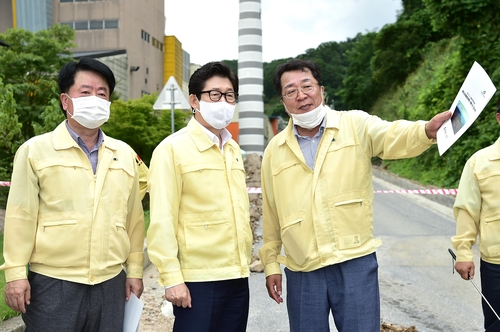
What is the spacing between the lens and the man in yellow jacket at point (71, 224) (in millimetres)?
2871

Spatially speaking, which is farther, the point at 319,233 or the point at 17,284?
the point at 319,233

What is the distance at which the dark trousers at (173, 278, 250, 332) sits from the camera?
3.04 metres

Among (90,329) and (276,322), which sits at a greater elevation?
(90,329)

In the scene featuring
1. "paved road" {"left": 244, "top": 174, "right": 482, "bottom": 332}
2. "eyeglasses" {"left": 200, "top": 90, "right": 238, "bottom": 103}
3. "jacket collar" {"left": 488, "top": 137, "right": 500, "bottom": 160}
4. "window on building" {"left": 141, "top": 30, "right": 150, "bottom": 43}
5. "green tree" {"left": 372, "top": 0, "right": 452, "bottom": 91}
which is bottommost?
"paved road" {"left": 244, "top": 174, "right": 482, "bottom": 332}

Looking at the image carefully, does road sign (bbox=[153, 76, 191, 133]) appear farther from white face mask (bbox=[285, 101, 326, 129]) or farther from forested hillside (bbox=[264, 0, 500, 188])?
white face mask (bbox=[285, 101, 326, 129])

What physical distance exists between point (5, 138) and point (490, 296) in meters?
8.09

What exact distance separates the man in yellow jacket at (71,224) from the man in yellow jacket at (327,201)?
97 centimetres

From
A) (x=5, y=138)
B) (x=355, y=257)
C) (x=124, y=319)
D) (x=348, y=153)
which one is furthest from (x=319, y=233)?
(x=5, y=138)

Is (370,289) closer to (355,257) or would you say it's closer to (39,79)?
(355,257)

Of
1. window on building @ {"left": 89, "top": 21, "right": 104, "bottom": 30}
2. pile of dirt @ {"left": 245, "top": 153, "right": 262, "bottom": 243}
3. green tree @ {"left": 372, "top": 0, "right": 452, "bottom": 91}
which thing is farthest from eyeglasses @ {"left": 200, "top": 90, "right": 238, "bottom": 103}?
window on building @ {"left": 89, "top": 21, "right": 104, "bottom": 30}

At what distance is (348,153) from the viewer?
10.4ft

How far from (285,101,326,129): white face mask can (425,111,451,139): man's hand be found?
66 centimetres

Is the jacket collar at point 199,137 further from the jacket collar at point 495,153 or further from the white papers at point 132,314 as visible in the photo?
the jacket collar at point 495,153

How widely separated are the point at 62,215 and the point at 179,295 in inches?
29.9
